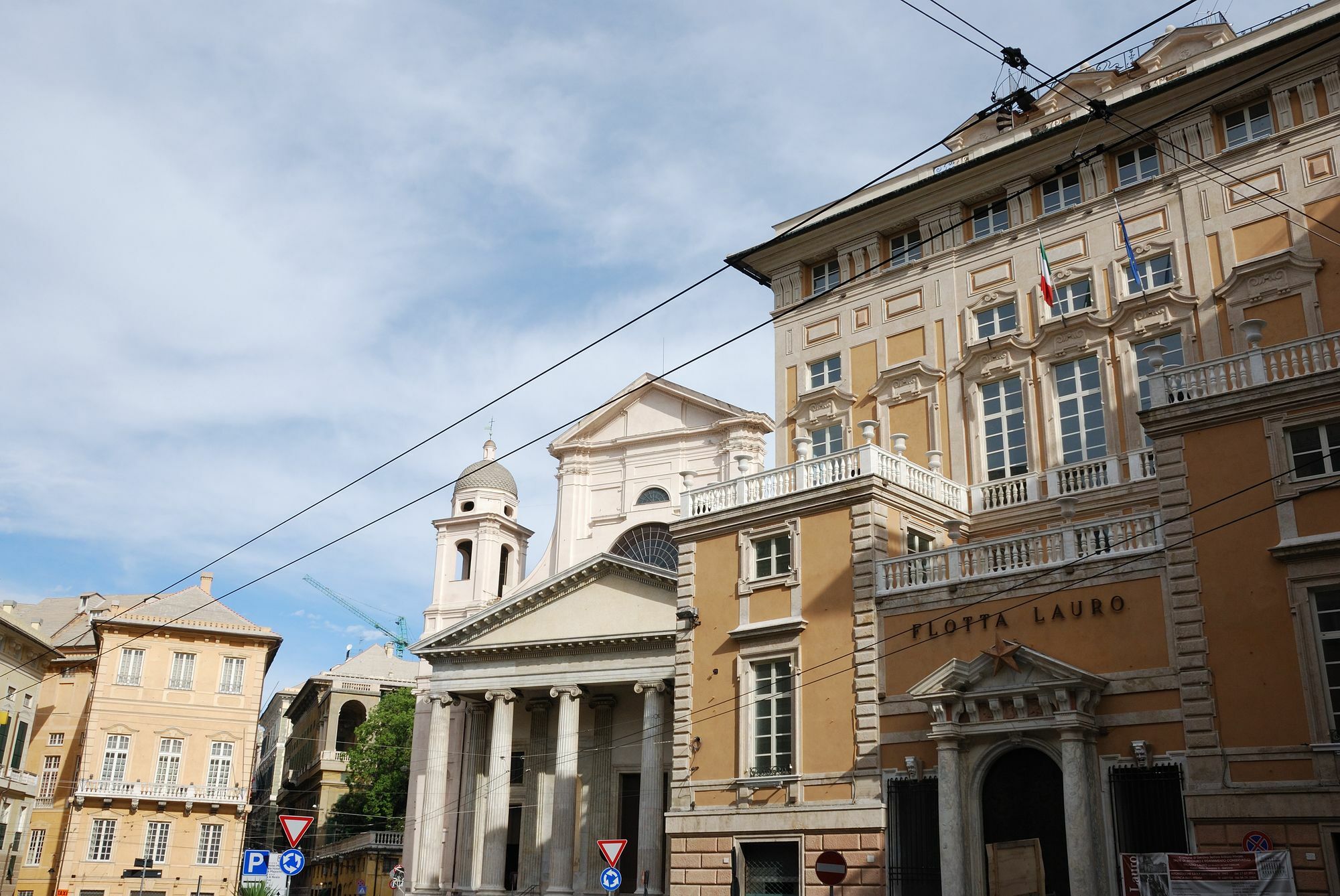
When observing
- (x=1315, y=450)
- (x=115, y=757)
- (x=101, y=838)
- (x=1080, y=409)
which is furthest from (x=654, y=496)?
(x=1315, y=450)

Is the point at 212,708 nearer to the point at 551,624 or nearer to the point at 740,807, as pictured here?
the point at 551,624

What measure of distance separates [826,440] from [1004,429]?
4673 mm

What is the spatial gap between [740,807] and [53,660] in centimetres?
4115

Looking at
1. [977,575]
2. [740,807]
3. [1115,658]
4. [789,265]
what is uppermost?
[789,265]

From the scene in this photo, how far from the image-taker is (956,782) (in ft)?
69.9

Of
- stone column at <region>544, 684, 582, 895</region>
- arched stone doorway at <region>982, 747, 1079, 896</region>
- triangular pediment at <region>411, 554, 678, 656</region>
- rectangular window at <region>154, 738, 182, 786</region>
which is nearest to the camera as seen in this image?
arched stone doorway at <region>982, 747, 1079, 896</region>

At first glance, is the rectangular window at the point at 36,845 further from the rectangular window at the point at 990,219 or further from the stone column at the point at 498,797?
the rectangular window at the point at 990,219

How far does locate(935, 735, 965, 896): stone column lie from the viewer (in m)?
21.0

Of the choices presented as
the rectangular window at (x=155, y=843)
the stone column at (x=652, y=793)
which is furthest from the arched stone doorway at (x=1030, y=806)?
the rectangular window at (x=155, y=843)

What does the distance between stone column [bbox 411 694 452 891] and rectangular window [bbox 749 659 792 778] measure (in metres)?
23.5

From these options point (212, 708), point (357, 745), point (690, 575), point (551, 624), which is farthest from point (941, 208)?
point (357, 745)

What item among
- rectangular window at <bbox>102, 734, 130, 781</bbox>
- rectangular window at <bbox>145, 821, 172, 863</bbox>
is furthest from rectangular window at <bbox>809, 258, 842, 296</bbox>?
rectangular window at <bbox>145, 821, 172, 863</bbox>

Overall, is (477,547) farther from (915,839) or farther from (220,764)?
(915,839)

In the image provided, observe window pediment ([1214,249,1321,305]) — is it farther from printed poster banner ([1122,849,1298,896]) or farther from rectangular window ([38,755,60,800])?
rectangular window ([38,755,60,800])
